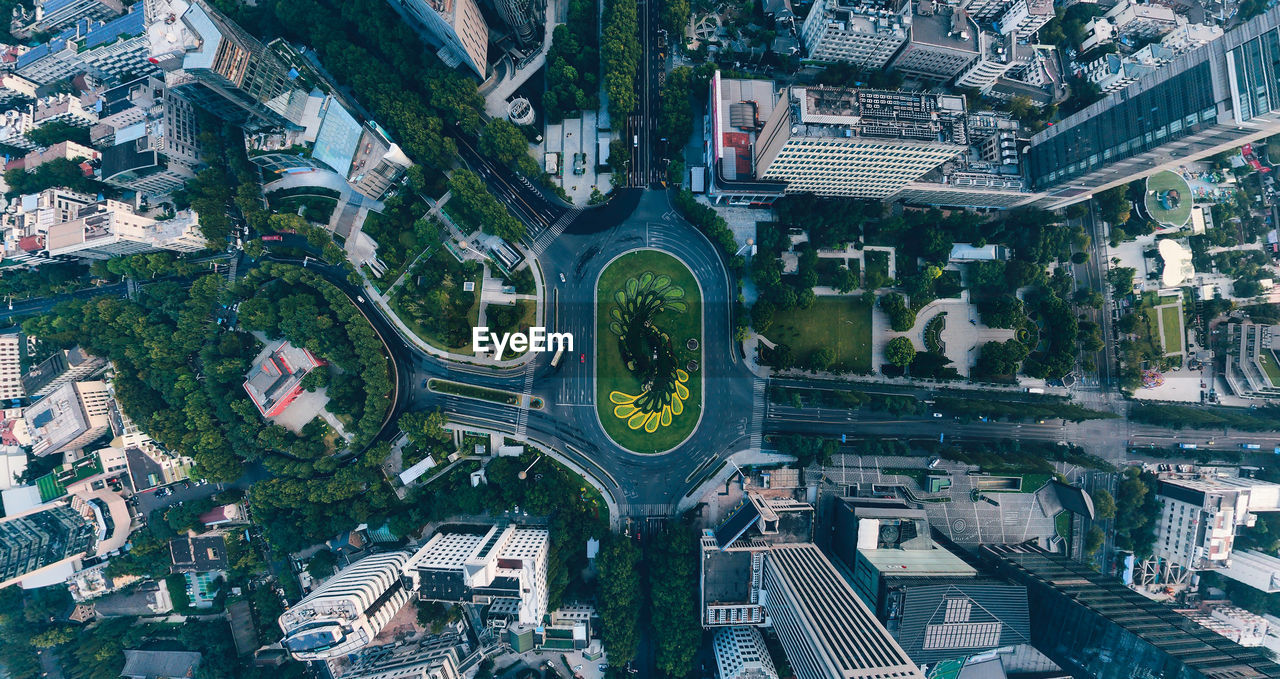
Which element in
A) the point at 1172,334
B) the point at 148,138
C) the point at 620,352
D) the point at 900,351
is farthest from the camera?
the point at 1172,334

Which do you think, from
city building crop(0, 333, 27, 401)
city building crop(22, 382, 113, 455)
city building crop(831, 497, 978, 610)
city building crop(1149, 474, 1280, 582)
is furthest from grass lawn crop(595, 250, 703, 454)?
city building crop(0, 333, 27, 401)

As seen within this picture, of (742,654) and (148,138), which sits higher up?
(148,138)

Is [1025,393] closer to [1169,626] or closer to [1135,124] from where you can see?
[1169,626]

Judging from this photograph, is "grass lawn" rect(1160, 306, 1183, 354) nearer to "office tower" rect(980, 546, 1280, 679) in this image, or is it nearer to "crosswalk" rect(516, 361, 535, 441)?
"office tower" rect(980, 546, 1280, 679)

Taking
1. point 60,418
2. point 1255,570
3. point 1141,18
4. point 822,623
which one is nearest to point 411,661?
point 822,623

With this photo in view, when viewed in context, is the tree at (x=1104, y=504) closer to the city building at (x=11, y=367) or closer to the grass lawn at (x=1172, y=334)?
the grass lawn at (x=1172, y=334)

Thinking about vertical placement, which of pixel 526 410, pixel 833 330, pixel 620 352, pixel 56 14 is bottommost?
pixel 526 410

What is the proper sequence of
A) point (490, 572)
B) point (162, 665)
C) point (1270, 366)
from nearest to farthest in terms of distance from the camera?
point (490, 572), point (162, 665), point (1270, 366)

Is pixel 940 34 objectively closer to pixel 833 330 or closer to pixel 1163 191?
pixel 833 330
